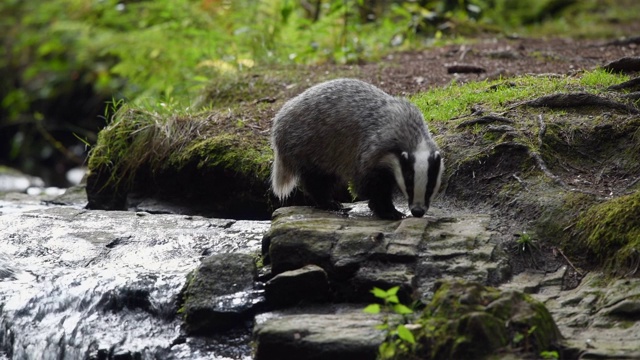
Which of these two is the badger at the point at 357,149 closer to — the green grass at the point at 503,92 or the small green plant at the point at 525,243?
the small green plant at the point at 525,243

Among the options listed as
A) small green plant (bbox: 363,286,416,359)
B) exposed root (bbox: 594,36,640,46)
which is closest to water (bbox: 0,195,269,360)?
small green plant (bbox: 363,286,416,359)

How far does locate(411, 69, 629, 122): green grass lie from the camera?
671cm

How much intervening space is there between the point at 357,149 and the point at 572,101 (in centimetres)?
184

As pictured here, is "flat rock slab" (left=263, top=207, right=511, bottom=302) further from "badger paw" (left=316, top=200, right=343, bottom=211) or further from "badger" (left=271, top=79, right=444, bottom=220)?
"badger paw" (left=316, top=200, right=343, bottom=211)

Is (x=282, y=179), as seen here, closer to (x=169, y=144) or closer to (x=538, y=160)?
(x=169, y=144)

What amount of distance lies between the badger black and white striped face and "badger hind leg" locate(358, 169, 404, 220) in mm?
200

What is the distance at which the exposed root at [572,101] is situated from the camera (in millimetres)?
6250

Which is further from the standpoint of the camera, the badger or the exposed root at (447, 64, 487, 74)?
the exposed root at (447, 64, 487, 74)

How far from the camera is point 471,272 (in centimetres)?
463

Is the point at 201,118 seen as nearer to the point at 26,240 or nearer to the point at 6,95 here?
the point at 26,240

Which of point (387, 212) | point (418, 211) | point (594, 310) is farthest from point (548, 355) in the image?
point (387, 212)

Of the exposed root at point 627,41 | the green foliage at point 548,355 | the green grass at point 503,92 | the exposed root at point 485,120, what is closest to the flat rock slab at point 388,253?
the green foliage at point 548,355

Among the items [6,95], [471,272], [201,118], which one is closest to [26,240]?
[201,118]

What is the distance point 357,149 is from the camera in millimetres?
5664
